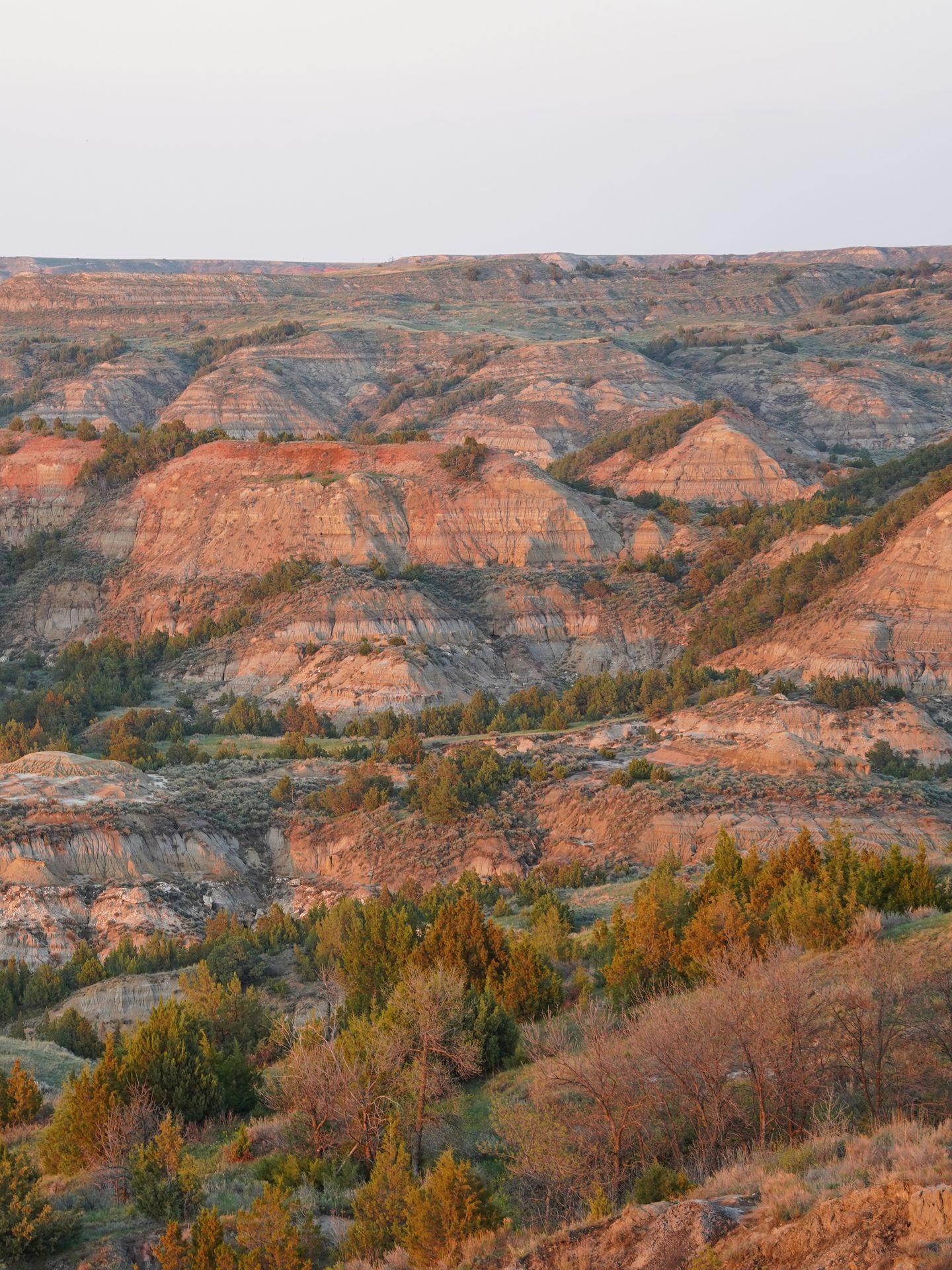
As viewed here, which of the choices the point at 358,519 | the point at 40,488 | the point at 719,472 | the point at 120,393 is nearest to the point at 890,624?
the point at 719,472

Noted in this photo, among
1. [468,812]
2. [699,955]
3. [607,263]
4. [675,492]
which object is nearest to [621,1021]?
[699,955]

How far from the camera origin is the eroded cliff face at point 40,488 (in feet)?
225

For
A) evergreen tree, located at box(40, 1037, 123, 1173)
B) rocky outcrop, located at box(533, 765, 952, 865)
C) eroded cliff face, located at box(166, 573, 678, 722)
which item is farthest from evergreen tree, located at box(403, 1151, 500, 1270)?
eroded cliff face, located at box(166, 573, 678, 722)

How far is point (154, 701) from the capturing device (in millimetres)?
54562

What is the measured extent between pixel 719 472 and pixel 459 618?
1669cm

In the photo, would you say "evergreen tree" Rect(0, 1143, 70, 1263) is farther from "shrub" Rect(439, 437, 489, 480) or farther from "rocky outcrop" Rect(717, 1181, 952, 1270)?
"shrub" Rect(439, 437, 489, 480)

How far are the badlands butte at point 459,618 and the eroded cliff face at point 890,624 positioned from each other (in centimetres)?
10

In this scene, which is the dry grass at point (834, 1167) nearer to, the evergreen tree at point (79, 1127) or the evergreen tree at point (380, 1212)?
the evergreen tree at point (380, 1212)

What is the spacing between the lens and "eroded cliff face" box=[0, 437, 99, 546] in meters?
68.5

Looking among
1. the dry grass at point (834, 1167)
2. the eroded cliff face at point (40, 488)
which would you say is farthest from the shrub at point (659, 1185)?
the eroded cliff face at point (40, 488)

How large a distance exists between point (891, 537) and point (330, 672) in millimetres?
19082

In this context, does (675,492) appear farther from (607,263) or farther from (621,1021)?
(607,263)

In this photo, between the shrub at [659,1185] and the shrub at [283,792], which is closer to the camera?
the shrub at [659,1185]

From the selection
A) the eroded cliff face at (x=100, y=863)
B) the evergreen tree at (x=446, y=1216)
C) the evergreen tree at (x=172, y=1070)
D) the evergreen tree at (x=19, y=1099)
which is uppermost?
the evergreen tree at (x=446, y=1216)
